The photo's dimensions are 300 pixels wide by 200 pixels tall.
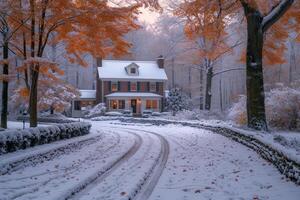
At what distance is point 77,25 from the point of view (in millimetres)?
19172

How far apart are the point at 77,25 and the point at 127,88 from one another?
114ft

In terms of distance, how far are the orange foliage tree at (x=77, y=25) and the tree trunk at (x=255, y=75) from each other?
4.33 m

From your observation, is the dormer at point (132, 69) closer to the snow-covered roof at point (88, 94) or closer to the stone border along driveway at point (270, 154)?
the snow-covered roof at point (88, 94)

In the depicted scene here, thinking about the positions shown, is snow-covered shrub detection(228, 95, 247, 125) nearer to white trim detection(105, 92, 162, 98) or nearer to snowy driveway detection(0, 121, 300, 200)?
snowy driveway detection(0, 121, 300, 200)

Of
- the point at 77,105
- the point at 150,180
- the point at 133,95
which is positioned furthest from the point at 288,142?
the point at 77,105

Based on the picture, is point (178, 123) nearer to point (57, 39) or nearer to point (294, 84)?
point (294, 84)

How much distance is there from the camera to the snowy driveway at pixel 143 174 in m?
8.31

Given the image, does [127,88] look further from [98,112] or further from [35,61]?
[35,61]

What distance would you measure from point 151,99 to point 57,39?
33665 mm

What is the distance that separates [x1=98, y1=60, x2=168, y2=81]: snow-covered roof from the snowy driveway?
37.6m

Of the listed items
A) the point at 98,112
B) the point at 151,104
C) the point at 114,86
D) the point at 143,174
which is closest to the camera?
the point at 143,174

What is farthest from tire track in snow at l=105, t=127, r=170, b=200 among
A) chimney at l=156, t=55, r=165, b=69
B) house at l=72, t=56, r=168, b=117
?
chimney at l=156, t=55, r=165, b=69

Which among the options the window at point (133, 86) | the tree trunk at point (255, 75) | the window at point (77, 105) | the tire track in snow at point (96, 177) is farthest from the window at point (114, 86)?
the tire track in snow at point (96, 177)

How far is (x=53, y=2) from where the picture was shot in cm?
1750
